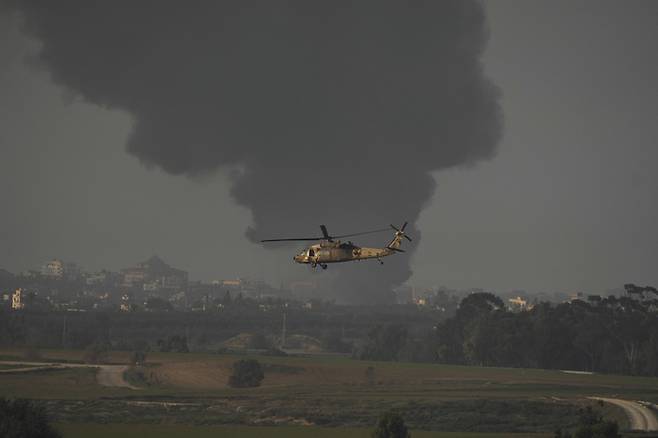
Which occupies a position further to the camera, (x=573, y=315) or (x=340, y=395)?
(x=573, y=315)

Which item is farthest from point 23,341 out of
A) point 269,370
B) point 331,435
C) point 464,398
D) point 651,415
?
point 651,415

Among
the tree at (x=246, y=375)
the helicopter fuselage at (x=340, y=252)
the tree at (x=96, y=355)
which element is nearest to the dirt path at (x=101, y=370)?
the tree at (x=96, y=355)

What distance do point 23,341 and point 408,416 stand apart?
8938cm

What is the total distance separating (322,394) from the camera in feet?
400

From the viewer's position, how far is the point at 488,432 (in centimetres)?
9425

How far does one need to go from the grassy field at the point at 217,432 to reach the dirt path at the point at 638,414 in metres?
9.34

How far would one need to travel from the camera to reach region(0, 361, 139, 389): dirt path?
412 ft

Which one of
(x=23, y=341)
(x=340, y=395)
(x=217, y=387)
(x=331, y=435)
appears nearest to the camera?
(x=331, y=435)

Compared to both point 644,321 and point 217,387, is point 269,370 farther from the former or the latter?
point 644,321

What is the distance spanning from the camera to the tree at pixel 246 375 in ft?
433

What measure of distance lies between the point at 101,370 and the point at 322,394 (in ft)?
100

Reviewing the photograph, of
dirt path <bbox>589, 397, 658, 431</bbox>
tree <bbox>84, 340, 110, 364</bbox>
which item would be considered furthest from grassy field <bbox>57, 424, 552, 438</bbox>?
tree <bbox>84, 340, 110, 364</bbox>

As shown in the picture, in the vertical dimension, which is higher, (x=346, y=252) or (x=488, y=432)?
(x=346, y=252)

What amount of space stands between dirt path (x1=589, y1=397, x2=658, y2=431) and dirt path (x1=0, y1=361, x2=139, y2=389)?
5244 centimetres
